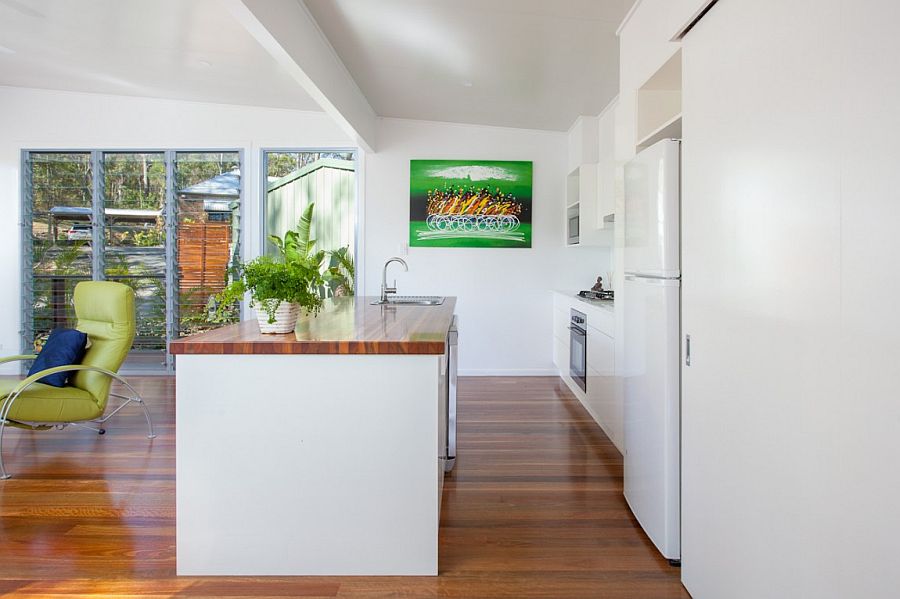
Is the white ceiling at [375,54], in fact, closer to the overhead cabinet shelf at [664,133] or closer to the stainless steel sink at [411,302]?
the overhead cabinet shelf at [664,133]

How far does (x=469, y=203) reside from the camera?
5930 mm

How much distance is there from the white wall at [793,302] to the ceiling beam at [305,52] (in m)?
2.04

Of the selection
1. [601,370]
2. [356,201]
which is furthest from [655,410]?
[356,201]

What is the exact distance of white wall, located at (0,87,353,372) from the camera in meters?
5.92

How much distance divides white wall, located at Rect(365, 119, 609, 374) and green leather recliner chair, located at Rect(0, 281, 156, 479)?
2.49 metres

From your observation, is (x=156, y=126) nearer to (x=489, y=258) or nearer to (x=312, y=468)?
(x=489, y=258)

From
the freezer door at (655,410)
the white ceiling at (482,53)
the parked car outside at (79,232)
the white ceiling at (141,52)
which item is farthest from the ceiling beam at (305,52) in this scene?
the parked car outside at (79,232)

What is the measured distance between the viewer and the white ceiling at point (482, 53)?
3.25m

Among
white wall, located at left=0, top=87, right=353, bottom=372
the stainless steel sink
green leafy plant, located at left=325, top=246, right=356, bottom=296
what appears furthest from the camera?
white wall, located at left=0, top=87, right=353, bottom=372

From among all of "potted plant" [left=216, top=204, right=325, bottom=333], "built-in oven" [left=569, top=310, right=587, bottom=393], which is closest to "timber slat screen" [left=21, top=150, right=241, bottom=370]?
"built-in oven" [left=569, top=310, right=587, bottom=393]

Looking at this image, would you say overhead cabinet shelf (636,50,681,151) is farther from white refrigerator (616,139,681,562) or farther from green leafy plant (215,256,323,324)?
green leafy plant (215,256,323,324)

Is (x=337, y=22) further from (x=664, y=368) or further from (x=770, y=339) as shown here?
(x=770, y=339)

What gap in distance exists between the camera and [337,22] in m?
3.64

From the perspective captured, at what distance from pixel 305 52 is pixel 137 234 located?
3.58 m
